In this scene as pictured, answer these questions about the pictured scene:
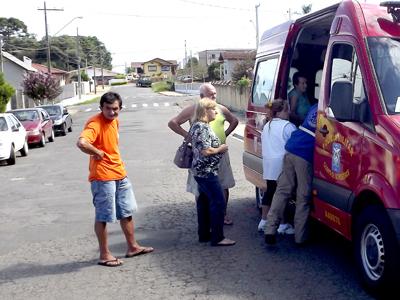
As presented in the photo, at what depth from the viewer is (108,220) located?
5762 mm

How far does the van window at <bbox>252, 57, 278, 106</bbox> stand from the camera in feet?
24.6

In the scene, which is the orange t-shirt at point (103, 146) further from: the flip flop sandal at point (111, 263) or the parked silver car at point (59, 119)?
the parked silver car at point (59, 119)

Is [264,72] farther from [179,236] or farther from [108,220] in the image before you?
[108,220]

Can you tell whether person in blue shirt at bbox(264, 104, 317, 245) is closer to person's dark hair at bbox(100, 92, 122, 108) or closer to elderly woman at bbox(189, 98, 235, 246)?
elderly woman at bbox(189, 98, 235, 246)

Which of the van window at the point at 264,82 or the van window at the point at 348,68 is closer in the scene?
the van window at the point at 348,68

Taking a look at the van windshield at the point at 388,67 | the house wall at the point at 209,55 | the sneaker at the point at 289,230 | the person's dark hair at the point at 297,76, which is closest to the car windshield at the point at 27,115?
the person's dark hair at the point at 297,76

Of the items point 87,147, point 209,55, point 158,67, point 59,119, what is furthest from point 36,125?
point 158,67

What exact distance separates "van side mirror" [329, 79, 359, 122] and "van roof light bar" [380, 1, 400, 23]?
854mm

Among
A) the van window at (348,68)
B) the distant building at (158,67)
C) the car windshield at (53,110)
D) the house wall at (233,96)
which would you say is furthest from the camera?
the distant building at (158,67)

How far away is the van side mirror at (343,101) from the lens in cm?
470

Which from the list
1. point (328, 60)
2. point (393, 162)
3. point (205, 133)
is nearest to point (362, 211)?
point (393, 162)

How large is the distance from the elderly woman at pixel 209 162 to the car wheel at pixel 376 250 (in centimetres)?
182

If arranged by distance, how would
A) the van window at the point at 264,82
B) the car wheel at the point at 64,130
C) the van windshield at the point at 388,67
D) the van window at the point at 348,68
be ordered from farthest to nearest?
the car wheel at the point at 64,130
the van window at the point at 264,82
the van window at the point at 348,68
the van windshield at the point at 388,67

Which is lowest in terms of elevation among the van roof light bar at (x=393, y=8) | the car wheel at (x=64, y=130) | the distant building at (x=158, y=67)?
the car wheel at (x=64, y=130)
